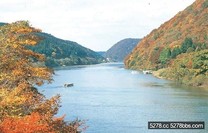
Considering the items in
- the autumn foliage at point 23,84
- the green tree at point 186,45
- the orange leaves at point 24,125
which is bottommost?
the orange leaves at point 24,125

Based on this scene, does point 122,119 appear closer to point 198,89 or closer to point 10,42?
point 10,42

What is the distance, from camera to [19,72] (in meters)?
36.8

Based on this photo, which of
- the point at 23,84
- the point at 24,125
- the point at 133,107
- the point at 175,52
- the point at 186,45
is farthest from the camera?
the point at 175,52

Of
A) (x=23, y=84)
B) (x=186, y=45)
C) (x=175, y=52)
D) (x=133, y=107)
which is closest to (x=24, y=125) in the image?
(x=23, y=84)

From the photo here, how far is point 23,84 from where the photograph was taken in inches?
1394

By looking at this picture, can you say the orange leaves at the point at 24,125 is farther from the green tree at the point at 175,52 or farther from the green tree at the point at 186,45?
the green tree at the point at 175,52

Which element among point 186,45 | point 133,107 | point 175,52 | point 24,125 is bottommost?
point 133,107

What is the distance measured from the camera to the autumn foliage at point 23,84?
107 ft

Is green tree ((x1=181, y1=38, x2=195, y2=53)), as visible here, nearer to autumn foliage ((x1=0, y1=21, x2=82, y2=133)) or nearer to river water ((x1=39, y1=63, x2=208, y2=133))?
river water ((x1=39, y1=63, x2=208, y2=133))

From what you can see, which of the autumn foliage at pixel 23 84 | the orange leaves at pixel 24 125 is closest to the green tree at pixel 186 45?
the autumn foliage at pixel 23 84

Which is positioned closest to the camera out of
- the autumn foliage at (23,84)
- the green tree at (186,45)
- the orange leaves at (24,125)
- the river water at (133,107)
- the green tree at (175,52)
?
the orange leaves at (24,125)

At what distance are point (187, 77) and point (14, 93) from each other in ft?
365

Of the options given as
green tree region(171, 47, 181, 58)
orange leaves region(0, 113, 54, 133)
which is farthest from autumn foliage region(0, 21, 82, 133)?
green tree region(171, 47, 181, 58)

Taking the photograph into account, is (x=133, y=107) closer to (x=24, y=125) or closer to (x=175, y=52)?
(x=24, y=125)
